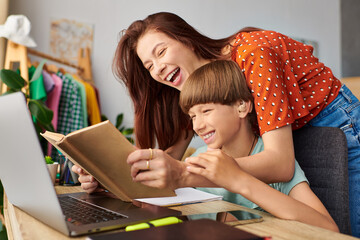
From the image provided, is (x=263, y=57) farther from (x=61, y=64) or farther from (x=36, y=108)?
(x=61, y=64)

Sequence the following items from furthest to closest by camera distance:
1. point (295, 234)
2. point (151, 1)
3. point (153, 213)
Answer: point (151, 1) → point (153, 213) → point (295, 234)

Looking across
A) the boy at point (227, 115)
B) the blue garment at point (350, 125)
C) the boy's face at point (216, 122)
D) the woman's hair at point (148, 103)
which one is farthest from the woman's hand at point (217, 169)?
the woman's hair at point (148, 103)

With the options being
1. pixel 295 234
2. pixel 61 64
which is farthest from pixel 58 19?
pixel 295 234

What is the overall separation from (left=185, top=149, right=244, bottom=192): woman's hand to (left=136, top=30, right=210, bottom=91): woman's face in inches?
25.6

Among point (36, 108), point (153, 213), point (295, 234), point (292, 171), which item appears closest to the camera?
point (295, 234)

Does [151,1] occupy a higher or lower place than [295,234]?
higher

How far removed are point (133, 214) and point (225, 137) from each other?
47 centimetres

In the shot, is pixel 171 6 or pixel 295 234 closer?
pixel 295 234

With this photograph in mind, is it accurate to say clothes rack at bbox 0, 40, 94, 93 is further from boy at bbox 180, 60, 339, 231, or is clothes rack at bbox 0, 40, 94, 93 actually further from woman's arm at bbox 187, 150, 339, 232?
woman's arm at bbox 187, 150, 339, 232

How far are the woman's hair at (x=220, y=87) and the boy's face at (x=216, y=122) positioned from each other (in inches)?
0.7

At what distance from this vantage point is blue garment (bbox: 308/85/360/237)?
1102mm

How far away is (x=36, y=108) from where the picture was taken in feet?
6.89

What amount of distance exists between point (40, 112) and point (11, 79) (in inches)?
10.9

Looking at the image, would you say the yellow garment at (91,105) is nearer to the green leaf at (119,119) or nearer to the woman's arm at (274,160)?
the green leaf at (119,119)
